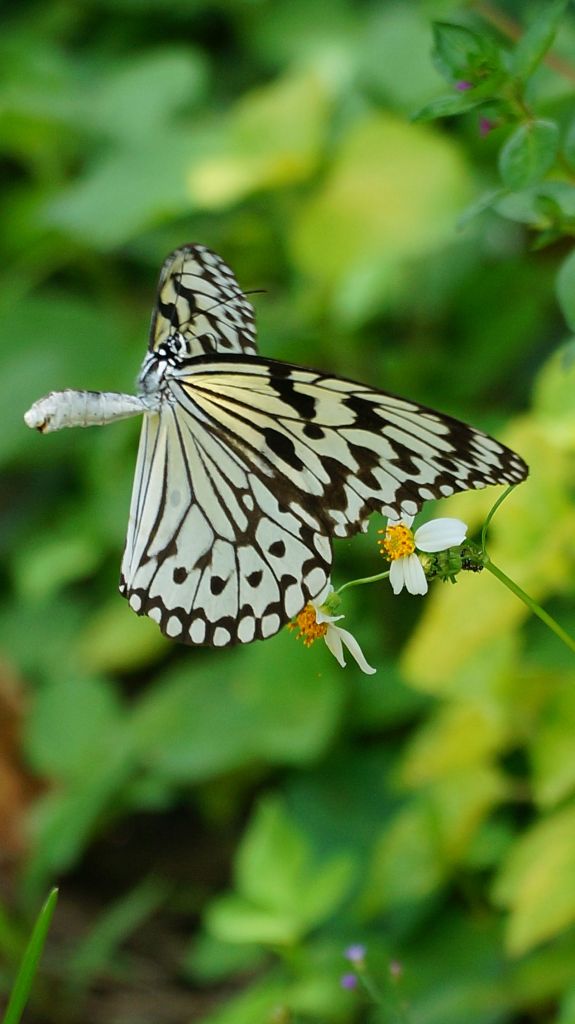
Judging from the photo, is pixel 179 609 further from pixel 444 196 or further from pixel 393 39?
pixel 393 39

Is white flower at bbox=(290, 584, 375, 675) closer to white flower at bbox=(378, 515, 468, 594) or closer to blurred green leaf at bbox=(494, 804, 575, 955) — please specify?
white flower at bbox=(378, 515, 468, 594)

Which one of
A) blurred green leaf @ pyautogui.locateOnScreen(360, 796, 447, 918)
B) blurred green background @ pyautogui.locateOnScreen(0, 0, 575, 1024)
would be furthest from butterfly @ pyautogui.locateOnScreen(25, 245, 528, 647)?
blurred green leaf @ pyautogui.locateOnScreen(360, 796, 447, 918)

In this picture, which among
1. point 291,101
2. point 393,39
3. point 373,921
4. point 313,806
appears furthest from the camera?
point 291,101

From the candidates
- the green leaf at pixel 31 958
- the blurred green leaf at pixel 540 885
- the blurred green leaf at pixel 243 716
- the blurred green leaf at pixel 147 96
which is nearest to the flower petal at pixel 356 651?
the green leaf at pixel 31 958

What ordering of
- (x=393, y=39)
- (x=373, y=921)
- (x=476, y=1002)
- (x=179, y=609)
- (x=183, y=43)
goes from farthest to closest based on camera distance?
1. (x=183, y=43)
2. (x=393, y=39)
3. (x=373, y=921)
4. (x=476, y=1002)
5. (x=179, y=609)

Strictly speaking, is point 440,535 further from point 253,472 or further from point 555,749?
point 555,749

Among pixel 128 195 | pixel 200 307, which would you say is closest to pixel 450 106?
pixel 200 307

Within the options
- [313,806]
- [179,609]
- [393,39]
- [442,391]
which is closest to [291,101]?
[393,39]
